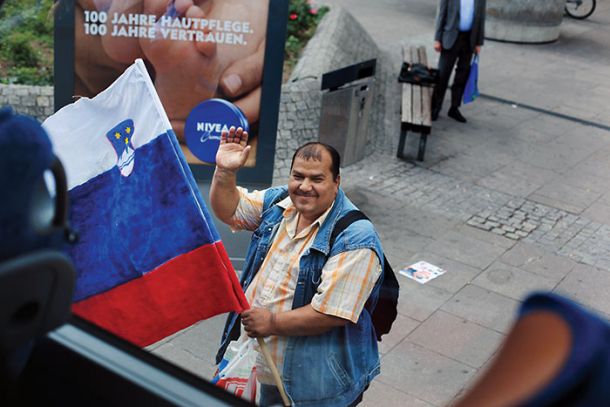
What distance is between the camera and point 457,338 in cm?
605

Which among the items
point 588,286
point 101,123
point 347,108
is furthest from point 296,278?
point 347,108

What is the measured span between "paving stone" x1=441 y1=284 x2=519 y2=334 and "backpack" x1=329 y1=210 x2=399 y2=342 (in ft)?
8.30

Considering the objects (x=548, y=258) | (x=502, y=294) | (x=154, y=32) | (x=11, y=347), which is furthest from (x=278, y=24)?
(x=11, y=347)

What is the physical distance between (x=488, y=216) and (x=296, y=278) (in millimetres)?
5152

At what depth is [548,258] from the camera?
7531 mm

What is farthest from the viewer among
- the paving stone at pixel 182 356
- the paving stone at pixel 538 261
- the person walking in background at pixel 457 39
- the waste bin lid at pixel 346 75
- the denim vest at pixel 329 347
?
the person walking in background at pixel 457 39

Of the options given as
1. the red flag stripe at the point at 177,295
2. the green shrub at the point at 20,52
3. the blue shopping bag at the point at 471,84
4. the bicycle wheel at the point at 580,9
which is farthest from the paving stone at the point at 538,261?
the bicycle wheel at the point at 580,9

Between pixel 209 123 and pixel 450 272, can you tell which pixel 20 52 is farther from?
pixel 450 272

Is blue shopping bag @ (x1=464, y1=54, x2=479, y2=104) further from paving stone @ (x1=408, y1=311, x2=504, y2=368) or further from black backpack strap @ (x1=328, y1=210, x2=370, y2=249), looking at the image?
black backpack strap @ (x1=328, y1=210, x2=370, y2=249)

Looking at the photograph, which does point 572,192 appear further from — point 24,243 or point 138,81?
point 24,243

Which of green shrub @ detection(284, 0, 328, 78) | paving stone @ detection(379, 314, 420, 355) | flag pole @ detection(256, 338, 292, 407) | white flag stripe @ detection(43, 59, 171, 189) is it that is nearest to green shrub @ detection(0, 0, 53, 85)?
green shrub @ detection(284, 0, 328, 78)

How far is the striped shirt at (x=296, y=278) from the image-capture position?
3.39 metres

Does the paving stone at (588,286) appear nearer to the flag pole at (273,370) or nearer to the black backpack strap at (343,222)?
the black backpack strap at (343,222)

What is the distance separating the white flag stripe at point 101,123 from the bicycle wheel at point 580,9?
1653 centimetres
